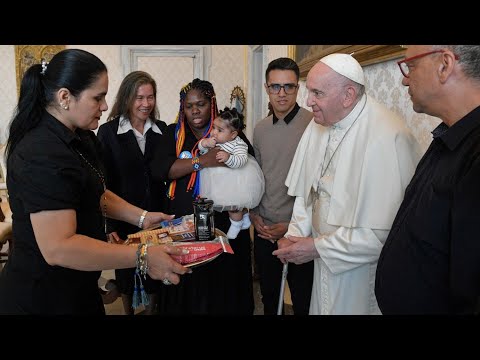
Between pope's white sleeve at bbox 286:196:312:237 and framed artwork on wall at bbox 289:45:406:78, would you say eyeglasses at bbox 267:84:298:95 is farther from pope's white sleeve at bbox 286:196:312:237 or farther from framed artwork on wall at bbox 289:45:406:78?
pope's white sleeve at bbox 286:196:312:237

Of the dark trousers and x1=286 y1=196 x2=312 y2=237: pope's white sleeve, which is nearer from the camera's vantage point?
x1=286 y1=196 x2=312 y2=237: pope's white sleeve

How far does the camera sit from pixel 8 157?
1.47 metres

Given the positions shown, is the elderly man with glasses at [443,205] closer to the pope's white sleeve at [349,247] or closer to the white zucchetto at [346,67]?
the pope's white sleeve at [349,247]

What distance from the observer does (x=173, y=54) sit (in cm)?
780

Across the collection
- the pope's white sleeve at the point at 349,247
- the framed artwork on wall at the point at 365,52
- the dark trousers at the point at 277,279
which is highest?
the framed artwork on wall at the point at 365,52

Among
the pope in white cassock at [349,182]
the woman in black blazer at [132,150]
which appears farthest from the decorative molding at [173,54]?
the pope in white cassock at [349,182]

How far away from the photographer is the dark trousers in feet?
8.25

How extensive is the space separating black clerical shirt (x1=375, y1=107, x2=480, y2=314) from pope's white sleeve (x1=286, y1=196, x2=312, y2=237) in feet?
2.64

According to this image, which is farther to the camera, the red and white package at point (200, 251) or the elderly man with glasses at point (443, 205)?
the red and white package at point (200, 251)

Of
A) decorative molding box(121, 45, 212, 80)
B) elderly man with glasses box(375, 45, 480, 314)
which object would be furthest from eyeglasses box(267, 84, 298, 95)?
decorative molding box(121, 45, 212, 80)

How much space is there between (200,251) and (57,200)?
659 millimetres

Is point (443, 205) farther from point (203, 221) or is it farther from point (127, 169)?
point (127, 169)

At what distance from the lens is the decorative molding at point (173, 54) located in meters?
7.61

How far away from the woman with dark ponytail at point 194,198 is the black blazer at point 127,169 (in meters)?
0.26
